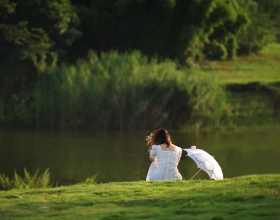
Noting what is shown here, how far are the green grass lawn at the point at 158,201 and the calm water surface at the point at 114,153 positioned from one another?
348 inches

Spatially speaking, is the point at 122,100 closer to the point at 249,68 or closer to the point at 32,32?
the point at 32,32

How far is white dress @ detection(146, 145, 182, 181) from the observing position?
1213cm

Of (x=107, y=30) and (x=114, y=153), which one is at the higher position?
(x=107, y=30)

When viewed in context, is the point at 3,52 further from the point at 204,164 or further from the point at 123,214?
the point at 123,214

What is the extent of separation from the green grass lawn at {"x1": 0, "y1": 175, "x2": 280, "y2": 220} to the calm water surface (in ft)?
29.0

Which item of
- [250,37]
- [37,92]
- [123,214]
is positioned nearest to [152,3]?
[37,92]

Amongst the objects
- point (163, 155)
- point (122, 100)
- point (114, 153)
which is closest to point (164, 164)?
point (163, 155)

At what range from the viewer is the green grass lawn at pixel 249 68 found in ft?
168

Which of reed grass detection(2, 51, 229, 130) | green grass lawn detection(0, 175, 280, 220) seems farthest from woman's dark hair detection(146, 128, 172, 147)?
reed grass detection(2, 51, 229, 130)

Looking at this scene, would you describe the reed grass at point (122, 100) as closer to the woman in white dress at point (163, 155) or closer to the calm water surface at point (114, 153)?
the calm water surface at point (114, 153)

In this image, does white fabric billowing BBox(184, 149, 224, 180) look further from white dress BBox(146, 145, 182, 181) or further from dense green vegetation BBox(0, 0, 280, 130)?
dense green vegetation BBox(0, 0, 280, 130)

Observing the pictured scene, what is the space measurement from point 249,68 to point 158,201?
1877 inches

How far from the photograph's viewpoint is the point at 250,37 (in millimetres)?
60312

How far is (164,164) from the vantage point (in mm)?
12195
